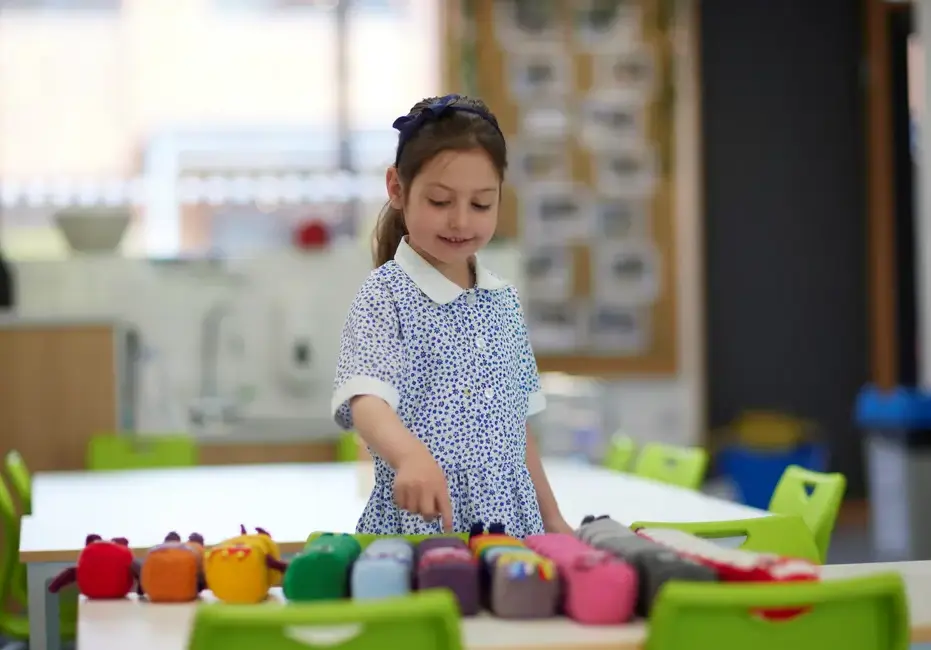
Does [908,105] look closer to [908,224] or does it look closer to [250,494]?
[908,224]

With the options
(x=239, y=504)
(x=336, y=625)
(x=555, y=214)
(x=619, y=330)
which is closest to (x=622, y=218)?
(x=555, y=214)

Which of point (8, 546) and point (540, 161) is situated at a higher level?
point (540, 161)

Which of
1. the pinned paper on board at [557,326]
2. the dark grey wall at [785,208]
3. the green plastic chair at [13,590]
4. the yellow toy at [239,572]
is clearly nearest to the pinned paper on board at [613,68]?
the dark grey wall at [785,208]

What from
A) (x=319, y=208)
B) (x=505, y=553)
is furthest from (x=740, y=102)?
(x=505, y=553)

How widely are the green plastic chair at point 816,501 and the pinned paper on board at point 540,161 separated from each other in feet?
13.3

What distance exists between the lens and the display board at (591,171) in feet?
22.5

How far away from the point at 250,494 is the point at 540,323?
3.65m

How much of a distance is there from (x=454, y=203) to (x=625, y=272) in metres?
5.13

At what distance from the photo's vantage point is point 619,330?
6.98 metres

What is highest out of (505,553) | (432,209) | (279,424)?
(432,209)

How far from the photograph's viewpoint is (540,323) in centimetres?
693

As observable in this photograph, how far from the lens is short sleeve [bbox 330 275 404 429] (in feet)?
6.14

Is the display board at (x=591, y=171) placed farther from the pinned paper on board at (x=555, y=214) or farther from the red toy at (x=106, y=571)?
the red toy at (x=106, y=571)

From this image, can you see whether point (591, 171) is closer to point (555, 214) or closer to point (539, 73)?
point (555, 214)
